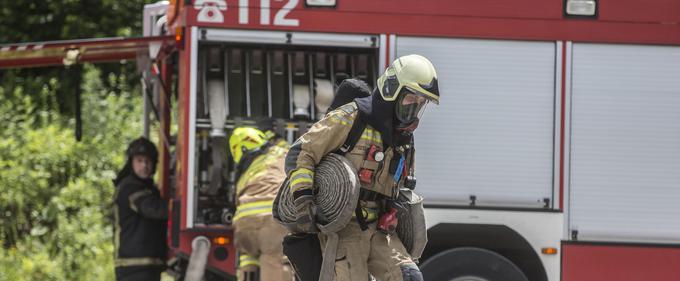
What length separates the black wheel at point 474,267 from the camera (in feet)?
28.0

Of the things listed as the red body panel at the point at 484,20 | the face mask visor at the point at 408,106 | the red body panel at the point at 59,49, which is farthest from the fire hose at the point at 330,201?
the red body panel at the point at 59,49

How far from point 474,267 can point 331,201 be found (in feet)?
7.46

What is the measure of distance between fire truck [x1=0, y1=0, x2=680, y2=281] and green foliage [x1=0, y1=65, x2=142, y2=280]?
347 cm

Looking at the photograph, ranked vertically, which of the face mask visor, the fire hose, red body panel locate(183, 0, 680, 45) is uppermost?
red body panel locate(183, 0, 680, 45)

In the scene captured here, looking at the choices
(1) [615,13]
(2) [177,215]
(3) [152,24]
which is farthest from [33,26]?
(1) [615,13]

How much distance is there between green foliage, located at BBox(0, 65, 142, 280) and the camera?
469 inches

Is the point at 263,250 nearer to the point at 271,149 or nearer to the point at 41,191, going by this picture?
the point at 271,149

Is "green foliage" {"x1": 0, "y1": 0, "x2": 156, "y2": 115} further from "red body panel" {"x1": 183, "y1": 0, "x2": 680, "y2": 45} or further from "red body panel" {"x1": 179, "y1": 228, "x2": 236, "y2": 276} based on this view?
"red body panel" {"x1": 183, "y1": 0, "x2": 680, "y2": 45}

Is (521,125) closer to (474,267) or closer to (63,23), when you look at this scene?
(474,267)

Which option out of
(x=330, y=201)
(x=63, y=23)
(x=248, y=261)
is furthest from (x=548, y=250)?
(x=63, y=23)

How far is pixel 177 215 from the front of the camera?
8734mm

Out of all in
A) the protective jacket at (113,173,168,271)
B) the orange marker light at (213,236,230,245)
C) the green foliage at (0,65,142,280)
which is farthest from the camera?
the green foliage at (0,65,142,280)

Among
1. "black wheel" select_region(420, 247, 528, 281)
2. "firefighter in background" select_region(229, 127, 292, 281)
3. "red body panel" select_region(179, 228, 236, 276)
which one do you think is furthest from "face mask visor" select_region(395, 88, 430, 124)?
"red body panel" select_region(179, 228, 236, 276)

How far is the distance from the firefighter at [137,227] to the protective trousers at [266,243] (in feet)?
4.80
